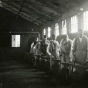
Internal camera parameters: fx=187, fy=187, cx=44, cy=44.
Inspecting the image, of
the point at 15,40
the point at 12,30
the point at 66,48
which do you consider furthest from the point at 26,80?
the point at 15,40

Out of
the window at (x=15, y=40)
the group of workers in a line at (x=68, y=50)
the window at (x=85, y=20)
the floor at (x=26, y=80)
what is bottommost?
the floor at (x=26, y=80)

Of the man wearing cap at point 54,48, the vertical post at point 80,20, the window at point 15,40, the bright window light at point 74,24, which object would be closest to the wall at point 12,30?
the window at point 15,40

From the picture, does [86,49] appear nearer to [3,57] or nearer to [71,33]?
[71,33]

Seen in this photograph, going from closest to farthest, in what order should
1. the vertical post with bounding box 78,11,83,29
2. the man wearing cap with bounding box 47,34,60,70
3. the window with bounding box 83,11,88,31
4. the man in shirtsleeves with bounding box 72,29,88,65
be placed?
1. the man in shirtsleeves with bounding box 72,29,88,65
2. the window with bounding box 83,11,88,31
3. the man wearing cap with bounding box 47,34,60,70
4. the vertical post with bounding box 78,11,83,29

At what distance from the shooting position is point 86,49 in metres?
8.42

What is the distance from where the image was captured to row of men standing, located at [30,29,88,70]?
8414mm

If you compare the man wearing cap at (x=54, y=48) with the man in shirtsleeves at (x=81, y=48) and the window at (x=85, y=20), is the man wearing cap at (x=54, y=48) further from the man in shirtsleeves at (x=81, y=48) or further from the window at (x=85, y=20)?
the man in shirtsleeves at (x=81, y=48)

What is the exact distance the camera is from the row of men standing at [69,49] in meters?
8.41

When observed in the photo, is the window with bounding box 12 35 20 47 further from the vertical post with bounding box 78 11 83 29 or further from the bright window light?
the vertical post with bounding box 78 11 83 29

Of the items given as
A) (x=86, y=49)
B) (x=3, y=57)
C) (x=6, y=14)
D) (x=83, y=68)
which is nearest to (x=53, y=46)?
(x=86, y=49)

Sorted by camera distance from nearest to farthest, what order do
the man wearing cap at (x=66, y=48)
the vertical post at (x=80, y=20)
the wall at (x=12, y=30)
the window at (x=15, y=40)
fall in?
the man wearing cap at (x=66, y=48) < the vertical post at (x=80, y=20) < the wall at (x=12, y=30) < the window at (x=15, y=40)

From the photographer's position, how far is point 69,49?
35.4 feet

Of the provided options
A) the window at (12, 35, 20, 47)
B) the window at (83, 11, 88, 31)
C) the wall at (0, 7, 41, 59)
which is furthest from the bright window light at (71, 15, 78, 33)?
the window at (12, 35, 20, 47)

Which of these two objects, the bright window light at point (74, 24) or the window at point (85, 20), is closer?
the window at point (85, 20)
